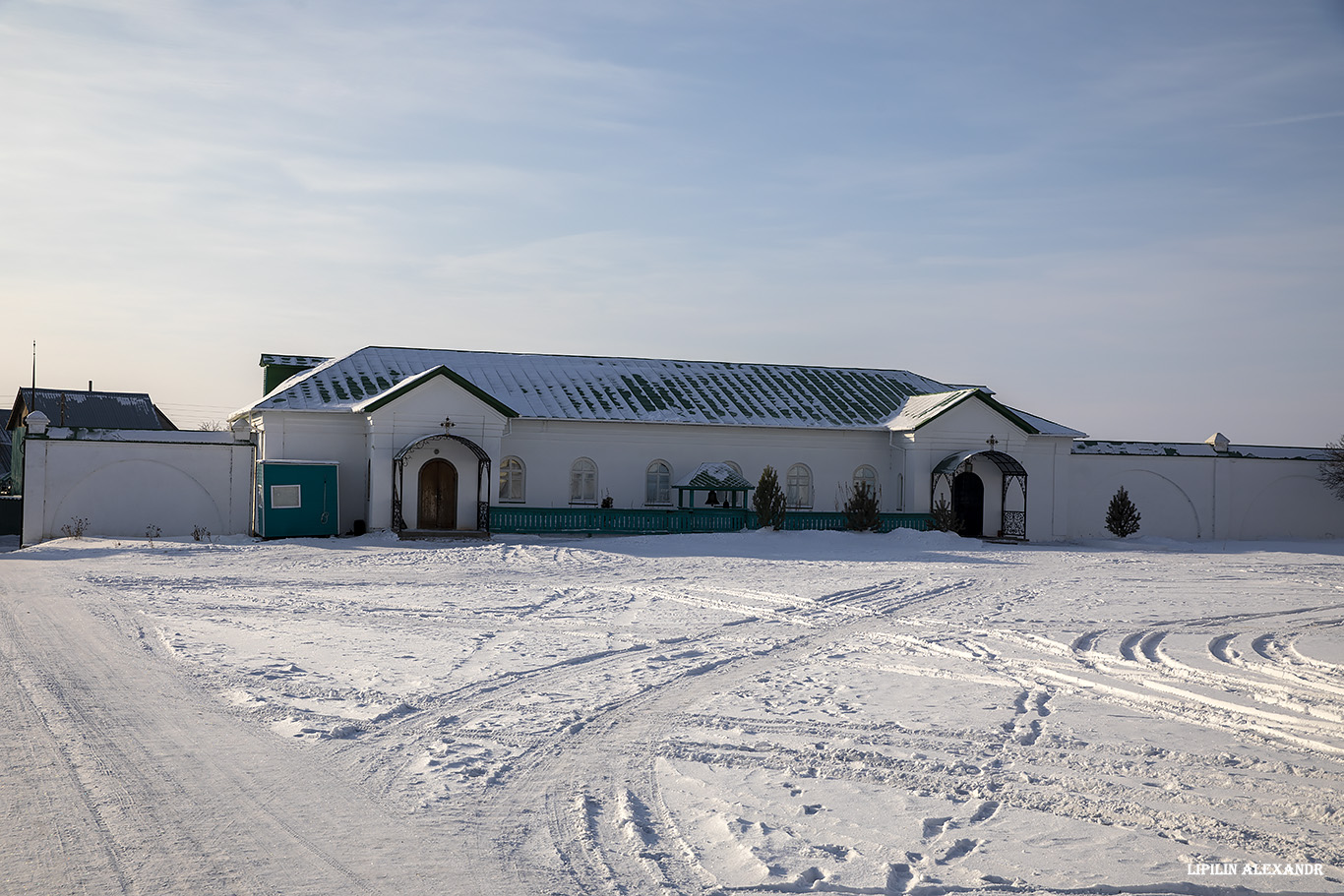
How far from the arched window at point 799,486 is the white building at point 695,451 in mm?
41

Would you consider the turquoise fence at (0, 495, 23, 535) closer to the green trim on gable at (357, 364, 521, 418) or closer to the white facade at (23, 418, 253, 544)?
the white facade at (23, 418, 253, 544)

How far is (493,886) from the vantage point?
505cm

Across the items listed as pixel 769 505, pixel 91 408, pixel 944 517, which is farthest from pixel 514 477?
pixel 91 408

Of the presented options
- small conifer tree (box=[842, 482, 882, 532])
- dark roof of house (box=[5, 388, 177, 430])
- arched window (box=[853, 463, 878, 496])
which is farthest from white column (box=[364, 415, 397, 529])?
dark roof of house (box=[5, 388, 177, 430])

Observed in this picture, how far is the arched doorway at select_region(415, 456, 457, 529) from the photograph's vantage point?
2716 centimetres

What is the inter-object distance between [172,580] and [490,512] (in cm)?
1022

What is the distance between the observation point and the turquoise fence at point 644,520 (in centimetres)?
2700

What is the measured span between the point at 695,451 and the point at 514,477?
528 centimetres

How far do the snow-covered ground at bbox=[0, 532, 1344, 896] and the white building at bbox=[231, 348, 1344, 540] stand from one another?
10.9m

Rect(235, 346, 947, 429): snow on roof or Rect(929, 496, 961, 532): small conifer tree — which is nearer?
Rect(929, 496, 961, 532): small conifer tree

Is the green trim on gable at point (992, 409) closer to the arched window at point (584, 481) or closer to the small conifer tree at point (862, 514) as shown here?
the small conifer tree at point (862, 514)

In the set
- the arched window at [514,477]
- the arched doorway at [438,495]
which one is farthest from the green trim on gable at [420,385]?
the arched window at [514,477]

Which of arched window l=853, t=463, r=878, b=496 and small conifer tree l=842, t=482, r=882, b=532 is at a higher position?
arched window l=853, t=463, r=878, b=496

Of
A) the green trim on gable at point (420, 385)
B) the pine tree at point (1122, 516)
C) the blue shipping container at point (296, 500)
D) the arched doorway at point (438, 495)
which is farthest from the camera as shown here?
the pine tree at point (1122, 516)
